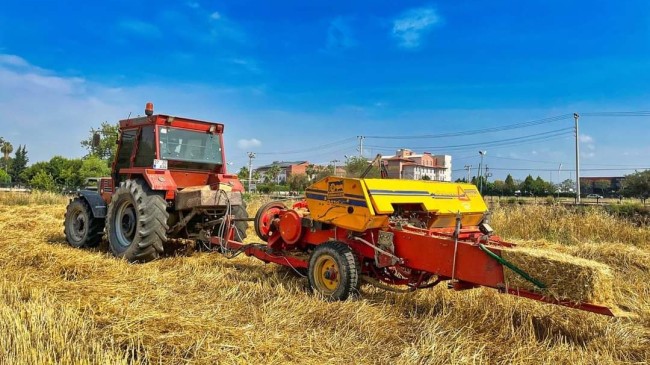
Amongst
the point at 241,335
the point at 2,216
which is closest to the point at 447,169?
the point at 2,216

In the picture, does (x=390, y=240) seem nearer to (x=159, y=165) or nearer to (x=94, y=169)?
(x=159, y=165)

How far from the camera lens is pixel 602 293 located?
3.44 m

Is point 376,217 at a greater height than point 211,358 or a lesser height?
greater

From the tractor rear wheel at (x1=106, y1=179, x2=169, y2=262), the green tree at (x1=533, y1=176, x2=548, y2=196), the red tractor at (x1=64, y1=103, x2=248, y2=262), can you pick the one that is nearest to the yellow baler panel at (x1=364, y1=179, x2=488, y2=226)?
the red tractor at (x1=64, y1=103, x2=248, y2=262)

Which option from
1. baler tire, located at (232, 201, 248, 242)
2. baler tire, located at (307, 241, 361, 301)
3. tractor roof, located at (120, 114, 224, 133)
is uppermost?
tractor roof, located at (120, 114, 224, 133)

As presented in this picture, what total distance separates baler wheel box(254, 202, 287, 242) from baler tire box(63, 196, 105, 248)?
3.52 meters

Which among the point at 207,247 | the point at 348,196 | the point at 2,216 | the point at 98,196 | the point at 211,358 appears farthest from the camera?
the point at 2,216

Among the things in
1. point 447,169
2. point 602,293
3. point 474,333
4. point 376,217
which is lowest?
point 474,333

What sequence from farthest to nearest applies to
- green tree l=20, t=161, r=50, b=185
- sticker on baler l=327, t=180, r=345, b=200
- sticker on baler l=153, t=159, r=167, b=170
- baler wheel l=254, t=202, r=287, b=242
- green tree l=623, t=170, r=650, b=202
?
green tree l=623, t=170, r=650, b=202
green tree l=20, t=161, r=50, b=185
sticker on baler l=153, t=159, r=167, b=170
baler wheel l=254, t=202, r=287, b=242
sticker on baler l=327, t=180, r=345, b=200

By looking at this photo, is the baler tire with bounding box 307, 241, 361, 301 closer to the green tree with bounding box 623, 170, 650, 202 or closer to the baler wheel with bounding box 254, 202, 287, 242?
the baler wheel with bounding box 254, 202, 287, 242

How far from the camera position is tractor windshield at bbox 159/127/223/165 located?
7.48 m

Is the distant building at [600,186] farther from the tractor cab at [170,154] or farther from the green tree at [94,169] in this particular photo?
the tractor cab at [170,154]

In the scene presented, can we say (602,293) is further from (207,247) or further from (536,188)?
(536,188)

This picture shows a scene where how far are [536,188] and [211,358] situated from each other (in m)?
75.2
